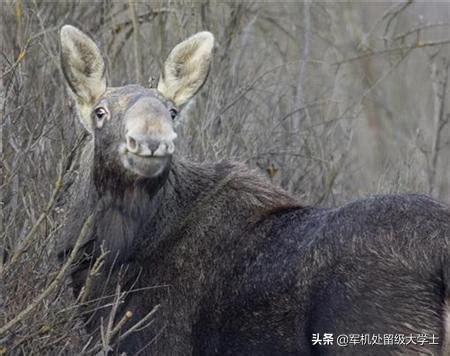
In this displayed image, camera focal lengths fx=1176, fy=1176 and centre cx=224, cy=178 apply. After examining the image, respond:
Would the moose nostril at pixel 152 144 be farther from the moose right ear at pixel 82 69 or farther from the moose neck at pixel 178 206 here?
the moose right ear at pixel 82 69

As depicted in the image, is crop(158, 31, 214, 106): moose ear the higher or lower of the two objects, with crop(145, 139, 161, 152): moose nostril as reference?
higher

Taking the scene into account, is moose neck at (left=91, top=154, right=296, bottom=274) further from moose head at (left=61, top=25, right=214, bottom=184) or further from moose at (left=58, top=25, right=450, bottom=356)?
moose head at (left=61, top=25, right=214, bottom=184)

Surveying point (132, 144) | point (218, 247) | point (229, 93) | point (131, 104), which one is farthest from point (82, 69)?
point (229, 93)

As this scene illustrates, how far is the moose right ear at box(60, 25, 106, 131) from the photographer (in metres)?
8.03

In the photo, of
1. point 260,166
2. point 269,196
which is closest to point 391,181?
point 260,166

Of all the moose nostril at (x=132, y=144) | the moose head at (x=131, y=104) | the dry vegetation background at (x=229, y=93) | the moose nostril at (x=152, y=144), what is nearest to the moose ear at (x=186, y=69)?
the moose head at (x=131, y=104)

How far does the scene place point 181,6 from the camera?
1198 centimetres

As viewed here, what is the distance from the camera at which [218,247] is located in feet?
25.5

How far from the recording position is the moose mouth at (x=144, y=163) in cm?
721

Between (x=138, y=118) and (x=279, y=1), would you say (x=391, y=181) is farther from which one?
(x=138, y=118)

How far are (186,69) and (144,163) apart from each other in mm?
1246

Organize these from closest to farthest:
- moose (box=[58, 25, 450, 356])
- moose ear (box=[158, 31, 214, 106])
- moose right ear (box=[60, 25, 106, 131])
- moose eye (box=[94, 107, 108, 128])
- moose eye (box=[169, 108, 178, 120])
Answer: moose (box=[58, 25, 450, 356]) → moose eye (box=[94, 107, 108, 128]) → moose eye (box=[169, 108, 178, 120]) → moose right ear (box=[60, 25, 106, 131]) → moose ear (box=[158, 31, 214, 106])

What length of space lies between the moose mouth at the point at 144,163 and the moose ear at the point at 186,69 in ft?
2.88

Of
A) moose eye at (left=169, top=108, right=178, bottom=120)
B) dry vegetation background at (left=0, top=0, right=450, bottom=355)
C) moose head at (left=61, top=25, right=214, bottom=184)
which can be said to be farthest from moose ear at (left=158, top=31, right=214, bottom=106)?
dry vegetation background at (left=0, top=0, right=450, bottom=355)
